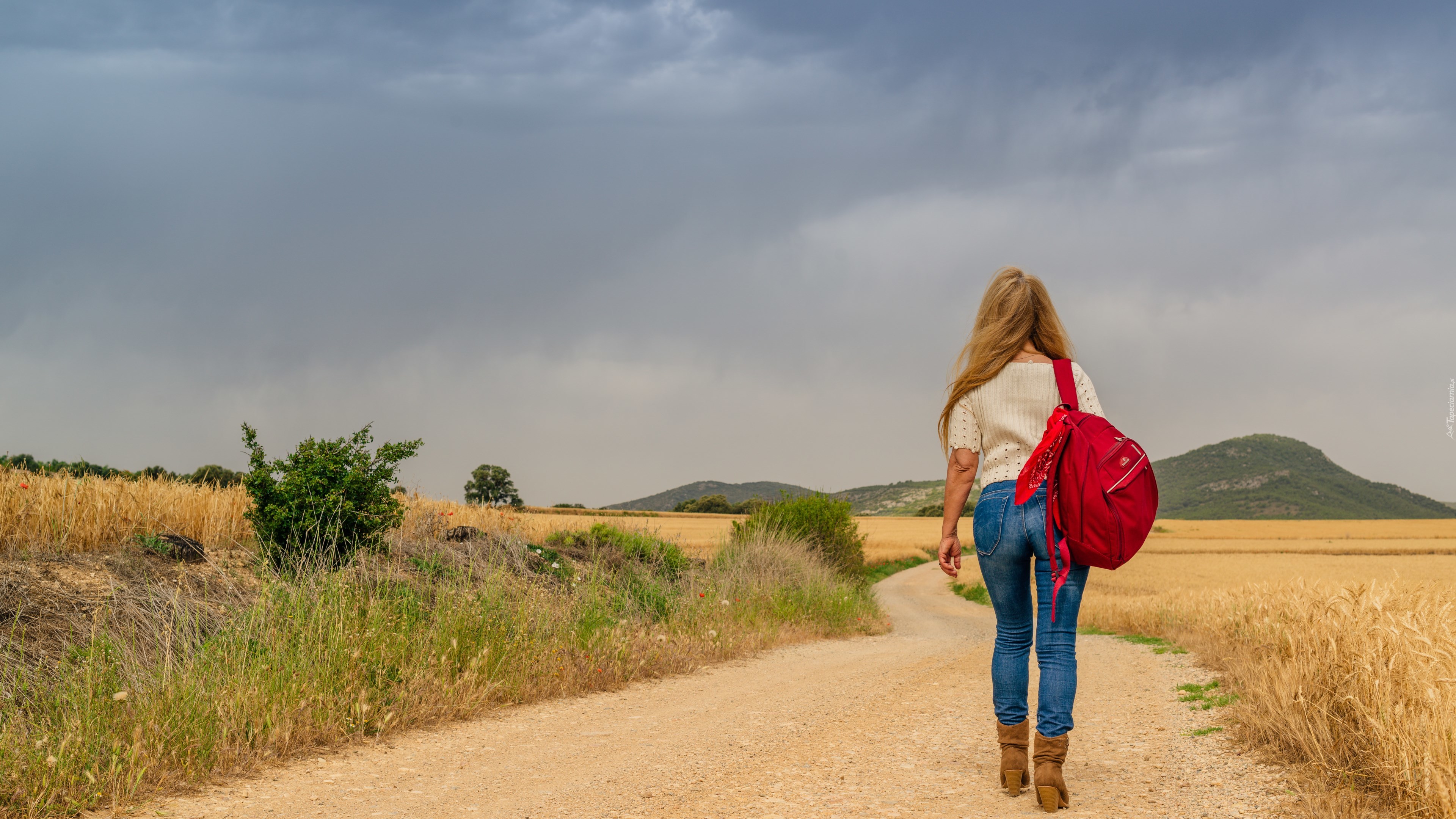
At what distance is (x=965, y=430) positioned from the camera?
4285mm

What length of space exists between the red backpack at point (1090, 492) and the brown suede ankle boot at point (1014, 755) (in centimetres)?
59

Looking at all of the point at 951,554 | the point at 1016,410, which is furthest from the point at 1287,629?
the point at 1016,410

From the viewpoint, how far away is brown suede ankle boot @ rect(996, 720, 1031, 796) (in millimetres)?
3967

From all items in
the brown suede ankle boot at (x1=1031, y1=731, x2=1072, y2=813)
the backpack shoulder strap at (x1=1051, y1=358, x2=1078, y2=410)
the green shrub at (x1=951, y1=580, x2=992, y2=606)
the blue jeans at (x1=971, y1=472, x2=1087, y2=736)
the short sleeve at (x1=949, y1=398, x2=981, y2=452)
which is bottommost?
the green shrub at (x1=951, y1=580, x2=992, y2=606)

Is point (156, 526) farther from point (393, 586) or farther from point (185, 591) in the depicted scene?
point (393, 586)

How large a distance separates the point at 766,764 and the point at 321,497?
8537 mm

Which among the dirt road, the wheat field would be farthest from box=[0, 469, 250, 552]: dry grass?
the dirt road

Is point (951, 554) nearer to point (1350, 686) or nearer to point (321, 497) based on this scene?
point (1350, 686)

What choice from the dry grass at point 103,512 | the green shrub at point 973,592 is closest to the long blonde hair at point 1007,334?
the dry grass at point 103,512

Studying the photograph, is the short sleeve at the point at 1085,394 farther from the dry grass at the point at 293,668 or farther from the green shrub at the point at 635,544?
the green shrub at the point at 635,544

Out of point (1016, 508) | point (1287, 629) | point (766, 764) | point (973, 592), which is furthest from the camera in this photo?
point (973, 592)

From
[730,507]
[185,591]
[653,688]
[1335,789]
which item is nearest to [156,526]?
[185,591]

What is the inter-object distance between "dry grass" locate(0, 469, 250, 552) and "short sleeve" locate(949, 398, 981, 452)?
1188 cm

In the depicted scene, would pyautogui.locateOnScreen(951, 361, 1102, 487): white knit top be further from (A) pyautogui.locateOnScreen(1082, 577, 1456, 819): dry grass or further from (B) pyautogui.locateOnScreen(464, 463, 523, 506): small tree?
(B) pyautogui.locateOnScreen(464, 463, 523, 506): small tree
